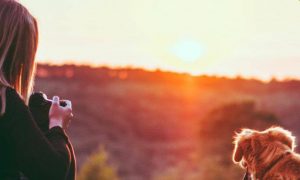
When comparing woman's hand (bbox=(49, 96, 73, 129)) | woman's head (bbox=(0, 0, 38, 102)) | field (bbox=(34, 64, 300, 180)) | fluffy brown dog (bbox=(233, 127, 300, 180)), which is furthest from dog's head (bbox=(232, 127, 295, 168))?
field (bbox=(34, 64, 300, 180))

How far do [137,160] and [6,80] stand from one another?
71976 millimetres

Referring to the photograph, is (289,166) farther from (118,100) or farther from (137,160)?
(118,100)

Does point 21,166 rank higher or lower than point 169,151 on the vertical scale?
higher

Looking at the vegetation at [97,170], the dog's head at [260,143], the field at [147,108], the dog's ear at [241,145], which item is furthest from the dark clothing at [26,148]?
the field at [147,108]

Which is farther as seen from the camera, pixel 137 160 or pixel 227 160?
pixel 137 160

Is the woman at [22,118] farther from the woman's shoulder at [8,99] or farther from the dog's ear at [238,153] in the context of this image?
the dog's ear at [238,153]

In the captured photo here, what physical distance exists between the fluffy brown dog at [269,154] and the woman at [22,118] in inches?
98.6

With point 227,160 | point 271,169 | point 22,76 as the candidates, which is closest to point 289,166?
point 271,169

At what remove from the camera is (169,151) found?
80.4m

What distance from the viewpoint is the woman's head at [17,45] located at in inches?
126

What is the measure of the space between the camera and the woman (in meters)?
0.04

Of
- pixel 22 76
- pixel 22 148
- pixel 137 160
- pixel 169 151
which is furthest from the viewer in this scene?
pixel 169 151

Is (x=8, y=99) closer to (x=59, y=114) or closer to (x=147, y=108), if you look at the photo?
(x=59, y=114)

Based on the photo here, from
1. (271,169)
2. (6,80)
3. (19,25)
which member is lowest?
(271,169)
